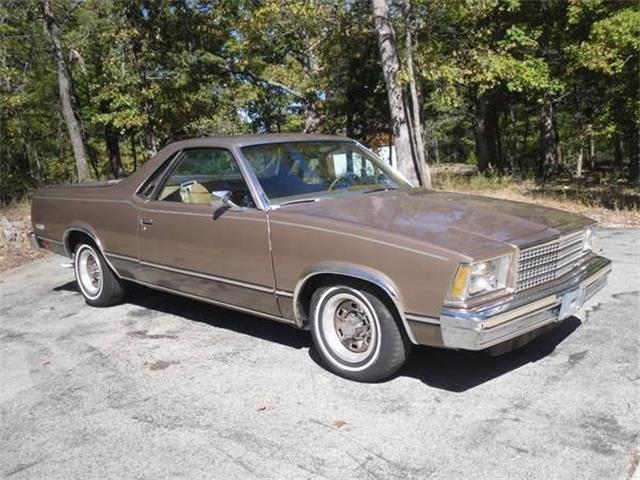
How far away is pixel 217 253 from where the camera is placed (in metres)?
4.54

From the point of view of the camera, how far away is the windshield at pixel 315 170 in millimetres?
4484

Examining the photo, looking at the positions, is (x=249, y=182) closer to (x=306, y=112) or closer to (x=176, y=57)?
(x=306, y=112)

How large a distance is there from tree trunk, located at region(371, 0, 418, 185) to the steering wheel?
27.5ft

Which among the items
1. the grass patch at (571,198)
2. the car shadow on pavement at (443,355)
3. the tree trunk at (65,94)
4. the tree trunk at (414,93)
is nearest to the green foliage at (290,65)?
the tree trunk at (414,93)

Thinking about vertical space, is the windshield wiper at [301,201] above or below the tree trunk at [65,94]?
below

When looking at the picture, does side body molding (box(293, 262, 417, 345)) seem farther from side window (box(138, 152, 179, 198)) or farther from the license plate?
side window (box(138, 152, 179, 198))

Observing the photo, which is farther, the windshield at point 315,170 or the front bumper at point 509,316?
the windshield at point 315,170

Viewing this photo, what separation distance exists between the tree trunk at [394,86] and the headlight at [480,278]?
9764 millimetres

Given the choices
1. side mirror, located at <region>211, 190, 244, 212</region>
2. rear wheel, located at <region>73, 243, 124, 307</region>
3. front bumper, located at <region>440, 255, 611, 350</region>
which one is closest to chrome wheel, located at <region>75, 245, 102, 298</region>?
rear wheel, located at <region>73, 243, 124, 307</region>

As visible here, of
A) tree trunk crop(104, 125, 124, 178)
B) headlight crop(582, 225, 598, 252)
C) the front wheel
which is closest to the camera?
the front wheel

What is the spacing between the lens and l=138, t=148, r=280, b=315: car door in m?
4.29

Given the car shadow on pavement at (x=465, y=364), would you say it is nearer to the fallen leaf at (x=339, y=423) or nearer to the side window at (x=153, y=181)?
the fallen leaf at (x=339, y=423)

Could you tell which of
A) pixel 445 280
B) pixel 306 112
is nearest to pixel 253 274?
pixel 445 280

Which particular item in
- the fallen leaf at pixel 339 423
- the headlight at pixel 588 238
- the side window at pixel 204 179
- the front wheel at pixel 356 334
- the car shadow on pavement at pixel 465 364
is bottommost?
the car shadow on pavement at pixel 465 364
